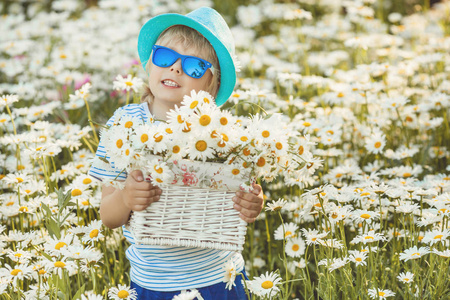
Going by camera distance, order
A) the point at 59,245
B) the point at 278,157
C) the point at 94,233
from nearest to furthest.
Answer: the point at 278,157 → the point at 59,245 → the point at 94,233

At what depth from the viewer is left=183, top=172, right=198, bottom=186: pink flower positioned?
5.13 ft

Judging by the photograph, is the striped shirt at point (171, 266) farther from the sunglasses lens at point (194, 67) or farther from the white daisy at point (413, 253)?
the white daisy at point (413, 253)

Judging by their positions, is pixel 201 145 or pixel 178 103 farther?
pixel 178 103

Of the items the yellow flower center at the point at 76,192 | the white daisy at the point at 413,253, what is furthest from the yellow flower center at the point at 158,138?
the white daisy at the point at 413,253

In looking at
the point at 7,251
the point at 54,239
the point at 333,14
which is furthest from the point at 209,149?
the point at 333,14

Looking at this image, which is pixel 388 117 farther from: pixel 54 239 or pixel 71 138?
pixel 54 239

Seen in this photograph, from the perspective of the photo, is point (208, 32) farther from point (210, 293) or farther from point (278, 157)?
point (210, 293)

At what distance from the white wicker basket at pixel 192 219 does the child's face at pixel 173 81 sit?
0.40 metres

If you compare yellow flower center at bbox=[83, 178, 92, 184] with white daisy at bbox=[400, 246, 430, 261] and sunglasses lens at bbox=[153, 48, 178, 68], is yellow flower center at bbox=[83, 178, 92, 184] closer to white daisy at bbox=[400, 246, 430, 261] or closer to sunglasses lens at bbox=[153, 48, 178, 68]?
sunglasses lens at bbox=[153, 48, 178, 68]

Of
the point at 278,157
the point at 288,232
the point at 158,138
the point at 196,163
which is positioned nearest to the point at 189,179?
the point at 196,163

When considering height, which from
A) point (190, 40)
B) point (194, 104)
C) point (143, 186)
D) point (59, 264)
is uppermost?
point (190, 40)

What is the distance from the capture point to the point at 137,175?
1624 millimetres

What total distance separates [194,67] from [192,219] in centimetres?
55

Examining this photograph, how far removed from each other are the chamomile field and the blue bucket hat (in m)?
0.27
